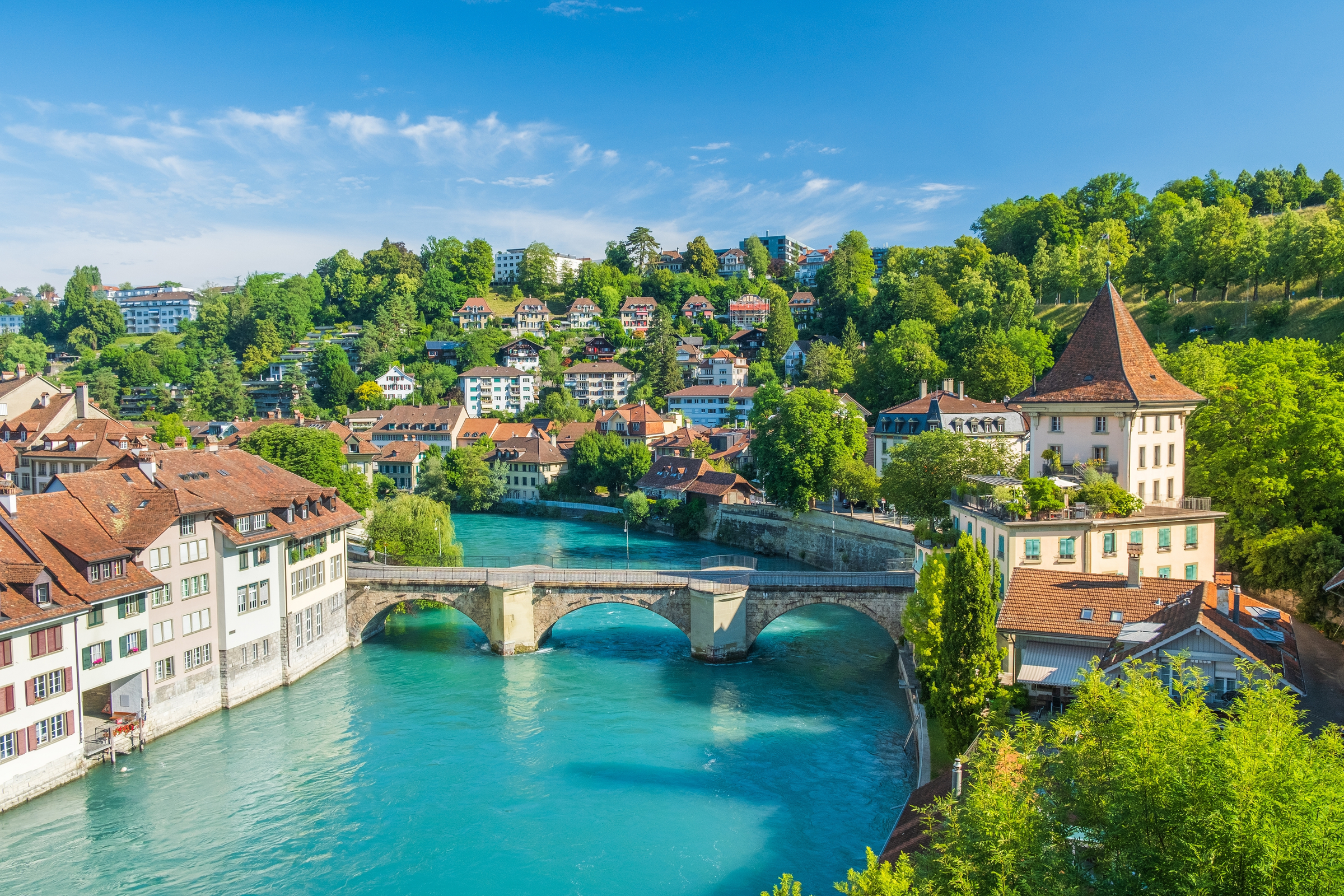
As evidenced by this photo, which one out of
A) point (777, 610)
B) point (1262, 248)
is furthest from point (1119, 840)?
point (1262, 248)

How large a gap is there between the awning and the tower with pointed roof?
9301 mm

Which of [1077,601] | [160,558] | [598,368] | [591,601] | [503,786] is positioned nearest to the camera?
[1077,601]

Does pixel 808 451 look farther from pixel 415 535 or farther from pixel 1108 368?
pixel 1108 368

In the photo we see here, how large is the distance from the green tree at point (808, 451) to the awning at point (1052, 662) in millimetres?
31303

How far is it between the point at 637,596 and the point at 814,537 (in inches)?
838

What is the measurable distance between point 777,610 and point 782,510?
23.1m

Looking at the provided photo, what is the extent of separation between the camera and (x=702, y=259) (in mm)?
151625

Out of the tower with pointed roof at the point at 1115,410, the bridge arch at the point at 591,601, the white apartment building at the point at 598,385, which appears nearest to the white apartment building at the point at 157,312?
the white apartment building at the point at 598,385

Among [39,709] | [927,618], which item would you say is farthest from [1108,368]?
[39,709]

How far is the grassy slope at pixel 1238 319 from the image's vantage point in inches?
2200

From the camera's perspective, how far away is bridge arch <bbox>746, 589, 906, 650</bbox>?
120ft

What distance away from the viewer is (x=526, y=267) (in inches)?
5945

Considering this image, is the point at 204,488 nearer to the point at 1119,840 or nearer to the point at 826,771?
the point at 826,771

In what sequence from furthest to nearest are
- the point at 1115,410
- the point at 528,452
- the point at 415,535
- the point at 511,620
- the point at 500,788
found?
the point at 528,452 < the point at 415,535 < the point at 511,620 < the point at 1115,410 < the point at 500,788
